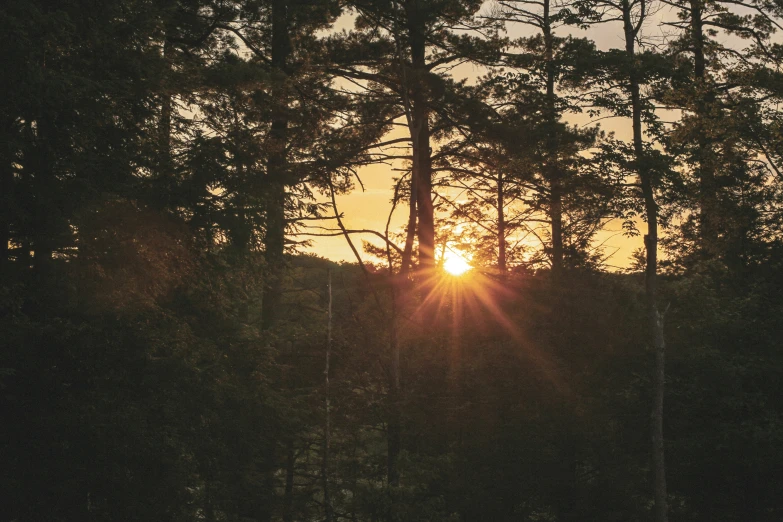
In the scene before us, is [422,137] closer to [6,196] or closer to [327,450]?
[327,450]

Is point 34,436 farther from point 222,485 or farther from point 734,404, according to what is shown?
point 734,404

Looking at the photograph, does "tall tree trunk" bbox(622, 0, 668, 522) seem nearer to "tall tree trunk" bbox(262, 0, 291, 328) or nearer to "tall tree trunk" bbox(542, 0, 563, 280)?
"tall tree trunk" bbox(542, 0, 563, 280)

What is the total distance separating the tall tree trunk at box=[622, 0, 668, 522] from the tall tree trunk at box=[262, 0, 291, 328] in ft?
24.9

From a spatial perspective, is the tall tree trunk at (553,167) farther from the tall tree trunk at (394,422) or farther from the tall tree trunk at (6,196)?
the tall tree trunk at (6,196)

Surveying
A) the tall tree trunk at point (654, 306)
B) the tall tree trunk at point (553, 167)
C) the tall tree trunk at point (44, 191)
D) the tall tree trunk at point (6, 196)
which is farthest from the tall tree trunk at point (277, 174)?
the tall tree trunk at point (654, 306)

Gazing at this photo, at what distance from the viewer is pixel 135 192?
12.7 metres

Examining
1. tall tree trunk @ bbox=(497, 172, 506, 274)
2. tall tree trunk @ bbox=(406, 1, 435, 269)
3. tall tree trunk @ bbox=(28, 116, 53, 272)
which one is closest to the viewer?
tall tree trunk @ bbox=(28, 116, 53, 272)

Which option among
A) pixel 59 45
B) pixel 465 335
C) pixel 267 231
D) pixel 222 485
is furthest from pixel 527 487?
pixel 59 45

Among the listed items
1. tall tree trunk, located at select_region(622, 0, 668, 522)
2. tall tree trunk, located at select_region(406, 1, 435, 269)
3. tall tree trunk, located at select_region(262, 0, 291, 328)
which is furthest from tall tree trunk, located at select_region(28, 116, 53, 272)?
tall tree trunk, located at select_region(622, 0, 668, 522)

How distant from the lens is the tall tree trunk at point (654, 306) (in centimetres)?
1490

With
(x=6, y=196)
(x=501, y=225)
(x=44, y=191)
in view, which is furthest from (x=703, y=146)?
(x=6, y=196)

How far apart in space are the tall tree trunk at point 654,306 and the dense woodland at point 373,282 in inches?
2.5

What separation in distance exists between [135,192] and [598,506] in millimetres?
11408

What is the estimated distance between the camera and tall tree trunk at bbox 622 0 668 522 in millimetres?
14898
